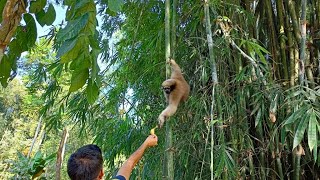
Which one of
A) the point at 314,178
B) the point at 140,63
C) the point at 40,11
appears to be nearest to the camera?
the point at 40,11

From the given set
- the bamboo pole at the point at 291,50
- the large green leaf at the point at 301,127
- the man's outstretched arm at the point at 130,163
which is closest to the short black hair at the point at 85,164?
the man's outstretched arm at the point at 130,163

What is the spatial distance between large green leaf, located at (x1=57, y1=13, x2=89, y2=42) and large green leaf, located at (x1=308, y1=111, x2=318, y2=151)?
114 centimetres

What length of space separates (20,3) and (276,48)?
1.97 metres

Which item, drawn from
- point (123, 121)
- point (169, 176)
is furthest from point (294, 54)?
point (169, 176)

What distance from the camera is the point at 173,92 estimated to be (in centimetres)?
151

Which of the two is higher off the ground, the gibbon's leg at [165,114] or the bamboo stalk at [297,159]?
the gibbon's leg at [165,114]

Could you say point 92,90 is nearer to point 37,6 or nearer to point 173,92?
point 37,6

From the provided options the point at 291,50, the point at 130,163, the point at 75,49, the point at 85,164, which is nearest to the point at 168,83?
the point at 130,163

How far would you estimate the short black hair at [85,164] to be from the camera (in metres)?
1.11

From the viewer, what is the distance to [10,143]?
10797 mm

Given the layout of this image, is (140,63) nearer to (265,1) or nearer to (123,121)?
(123,121)

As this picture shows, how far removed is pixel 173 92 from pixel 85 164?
501mm

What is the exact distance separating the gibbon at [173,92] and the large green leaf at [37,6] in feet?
1.80

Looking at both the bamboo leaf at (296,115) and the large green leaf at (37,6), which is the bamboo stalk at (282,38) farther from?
the large green leaf at (37,6)
